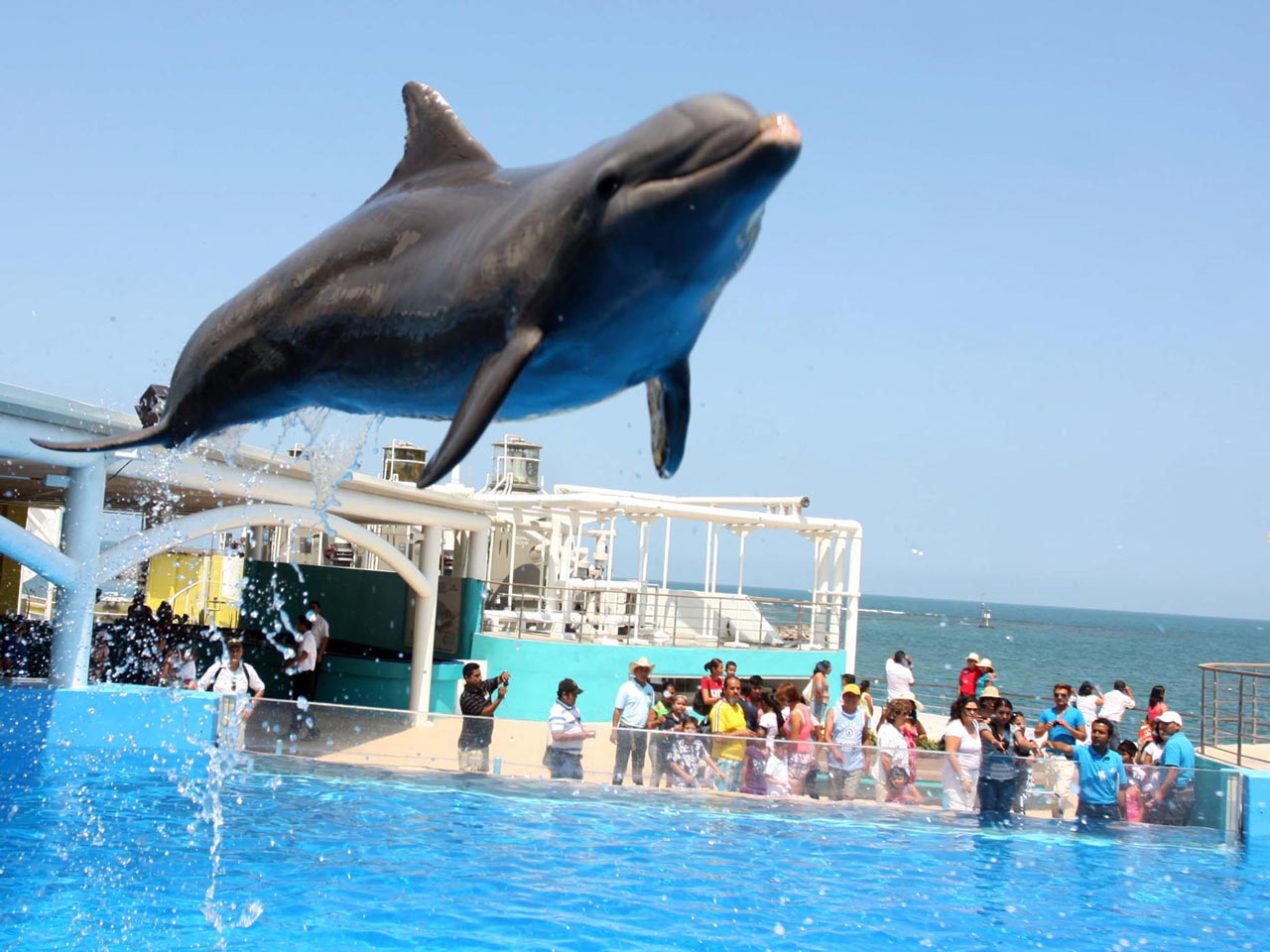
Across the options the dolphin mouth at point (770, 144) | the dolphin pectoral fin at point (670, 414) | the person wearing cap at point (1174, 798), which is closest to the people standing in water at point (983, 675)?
the person wearing cap at point (1174, 798)

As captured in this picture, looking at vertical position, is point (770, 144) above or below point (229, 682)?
above

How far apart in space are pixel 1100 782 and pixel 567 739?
471cm

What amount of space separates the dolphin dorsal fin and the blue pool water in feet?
17.0

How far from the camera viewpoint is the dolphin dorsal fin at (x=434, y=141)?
3924 mm

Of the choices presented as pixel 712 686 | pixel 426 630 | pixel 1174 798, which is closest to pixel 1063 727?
pixel 1174 798

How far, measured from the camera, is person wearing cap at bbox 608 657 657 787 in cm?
1062

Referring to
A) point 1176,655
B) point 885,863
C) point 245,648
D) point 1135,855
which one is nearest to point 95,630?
point 245,648

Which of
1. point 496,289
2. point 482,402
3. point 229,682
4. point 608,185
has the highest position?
point 608,185

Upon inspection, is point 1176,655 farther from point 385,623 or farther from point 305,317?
point 305,317

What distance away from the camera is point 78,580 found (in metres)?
11.7

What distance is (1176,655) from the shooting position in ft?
357

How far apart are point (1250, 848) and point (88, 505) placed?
11483mm

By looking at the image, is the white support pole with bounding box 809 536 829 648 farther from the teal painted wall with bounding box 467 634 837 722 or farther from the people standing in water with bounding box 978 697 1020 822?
the people standing in water with bounding box 978 697 1020 822

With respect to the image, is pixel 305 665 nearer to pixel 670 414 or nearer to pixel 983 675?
pixel 983 675
